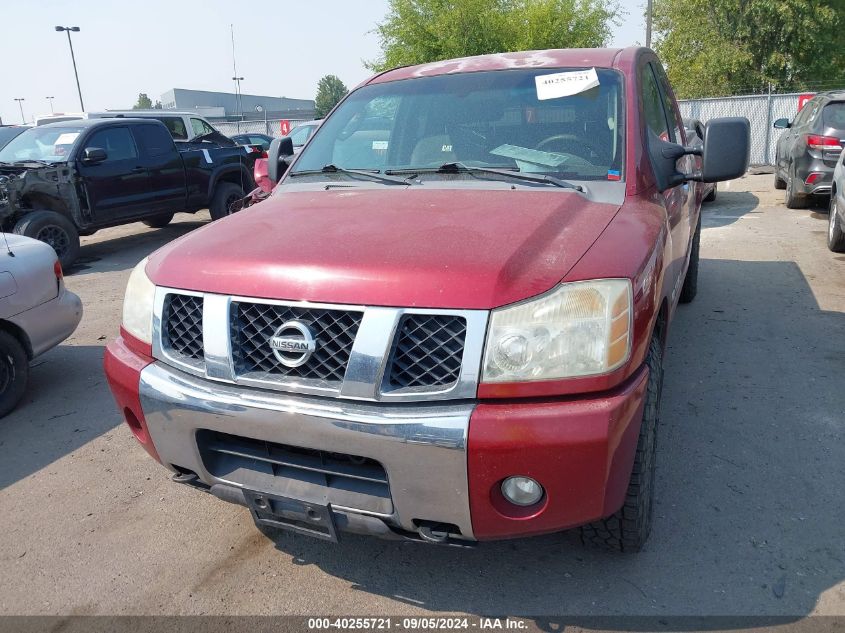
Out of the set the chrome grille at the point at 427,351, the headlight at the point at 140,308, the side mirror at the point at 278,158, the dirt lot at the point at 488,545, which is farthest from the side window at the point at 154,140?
the chrome grille at the point at 427,351

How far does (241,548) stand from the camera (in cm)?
285

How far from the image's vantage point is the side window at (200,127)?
11938 mm

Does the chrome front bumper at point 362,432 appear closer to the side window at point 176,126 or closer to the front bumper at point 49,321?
the front bumper at point 49,321

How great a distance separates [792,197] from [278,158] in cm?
898

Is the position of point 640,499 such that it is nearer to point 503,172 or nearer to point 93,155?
point 503,172

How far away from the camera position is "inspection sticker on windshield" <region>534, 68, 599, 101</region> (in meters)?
3.22

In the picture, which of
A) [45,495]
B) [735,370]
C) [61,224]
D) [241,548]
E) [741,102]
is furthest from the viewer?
[741,102]

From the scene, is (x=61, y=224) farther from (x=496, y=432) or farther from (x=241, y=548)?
(x=496, y=432)

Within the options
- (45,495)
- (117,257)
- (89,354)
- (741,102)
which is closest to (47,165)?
(117,257)

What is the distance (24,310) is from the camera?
4.31m

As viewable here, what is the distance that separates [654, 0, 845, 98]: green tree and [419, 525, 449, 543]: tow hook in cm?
2672

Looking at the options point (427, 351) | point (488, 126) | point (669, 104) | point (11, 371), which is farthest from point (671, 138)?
point (11, 371)

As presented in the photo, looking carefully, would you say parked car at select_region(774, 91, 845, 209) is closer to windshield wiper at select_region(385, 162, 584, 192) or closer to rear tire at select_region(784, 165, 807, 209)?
rear tire at select_region(784, 165, 807, 209)

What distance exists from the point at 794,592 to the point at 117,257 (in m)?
9.31
